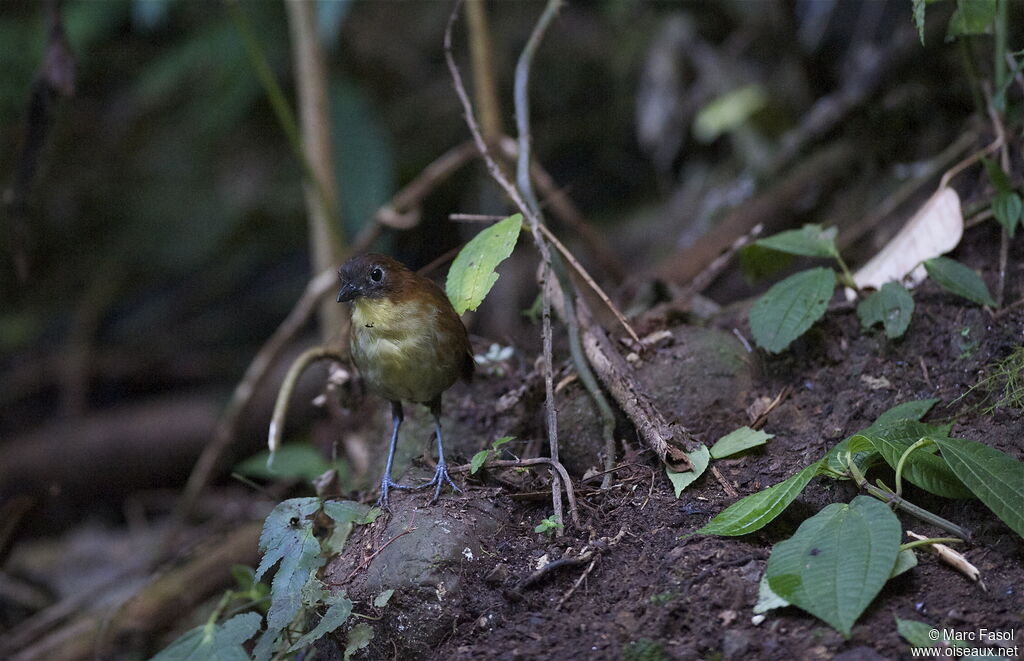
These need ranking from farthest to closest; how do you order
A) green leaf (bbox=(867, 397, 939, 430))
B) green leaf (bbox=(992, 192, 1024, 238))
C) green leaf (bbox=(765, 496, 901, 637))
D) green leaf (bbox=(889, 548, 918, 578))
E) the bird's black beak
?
the bird's black beak → green leaf (bbox=(992, 192, 1024, 238)) → green leaf (bbox=(867, 397, 939, 430)) → green leaf (bbox=(889, 548, 918, 578)) → green leaf (bbox=(765, 496, 901, 637))

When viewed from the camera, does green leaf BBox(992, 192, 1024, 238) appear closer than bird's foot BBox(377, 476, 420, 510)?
No

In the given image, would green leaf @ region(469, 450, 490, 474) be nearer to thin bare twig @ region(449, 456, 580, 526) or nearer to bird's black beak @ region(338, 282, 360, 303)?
thin bare twig @ region(449, 456, 580, 526)

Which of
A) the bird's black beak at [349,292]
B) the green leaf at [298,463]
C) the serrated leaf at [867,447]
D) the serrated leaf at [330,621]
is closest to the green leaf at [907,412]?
the serrated leaf at [867,447]

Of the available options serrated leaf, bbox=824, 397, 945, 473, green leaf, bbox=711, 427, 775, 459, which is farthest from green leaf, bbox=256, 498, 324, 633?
serrated leaf, bbox=824, 397, 945, 473

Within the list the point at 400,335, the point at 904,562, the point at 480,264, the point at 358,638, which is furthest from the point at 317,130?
the point at 904,562

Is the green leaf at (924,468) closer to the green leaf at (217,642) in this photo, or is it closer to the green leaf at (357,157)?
the green leaf at (217,642)

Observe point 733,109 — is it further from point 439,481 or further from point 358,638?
point 358,638

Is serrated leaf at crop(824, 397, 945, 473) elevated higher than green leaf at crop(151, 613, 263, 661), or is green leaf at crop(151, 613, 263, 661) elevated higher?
serrated leaf at crop(824, 397, 945, 473)

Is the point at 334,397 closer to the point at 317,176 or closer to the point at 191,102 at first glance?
the point at 317,176
